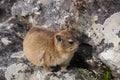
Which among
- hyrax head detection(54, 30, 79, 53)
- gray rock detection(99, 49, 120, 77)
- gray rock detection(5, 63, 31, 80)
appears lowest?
gray rock detection(5, 63, 31, 80)

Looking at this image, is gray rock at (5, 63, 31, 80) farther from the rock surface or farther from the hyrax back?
the hyrax back

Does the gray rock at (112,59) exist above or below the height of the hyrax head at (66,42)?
below

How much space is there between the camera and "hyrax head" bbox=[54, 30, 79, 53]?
6586 millimetres

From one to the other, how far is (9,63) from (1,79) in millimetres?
369

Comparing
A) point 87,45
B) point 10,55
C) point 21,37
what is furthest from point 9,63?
point 87,45

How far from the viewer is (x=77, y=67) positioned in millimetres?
7262

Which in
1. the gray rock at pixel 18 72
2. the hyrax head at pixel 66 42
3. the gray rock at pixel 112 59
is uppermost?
the hyrax head at pixel 66 42

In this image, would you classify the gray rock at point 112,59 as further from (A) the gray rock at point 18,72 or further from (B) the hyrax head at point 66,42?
(A) the gray rock at point 18,72

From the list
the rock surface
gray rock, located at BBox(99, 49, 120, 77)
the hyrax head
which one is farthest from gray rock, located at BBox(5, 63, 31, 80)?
gray rock, located at BBox(99, 49, 120, 77)

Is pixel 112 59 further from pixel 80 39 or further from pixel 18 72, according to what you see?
pixel 18 72

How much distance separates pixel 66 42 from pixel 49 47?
45cm

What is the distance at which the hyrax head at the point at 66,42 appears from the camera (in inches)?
259

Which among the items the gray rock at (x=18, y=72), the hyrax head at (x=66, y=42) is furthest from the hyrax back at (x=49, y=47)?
the gray rock at (x=18, y=72)

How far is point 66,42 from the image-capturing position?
261 inches
